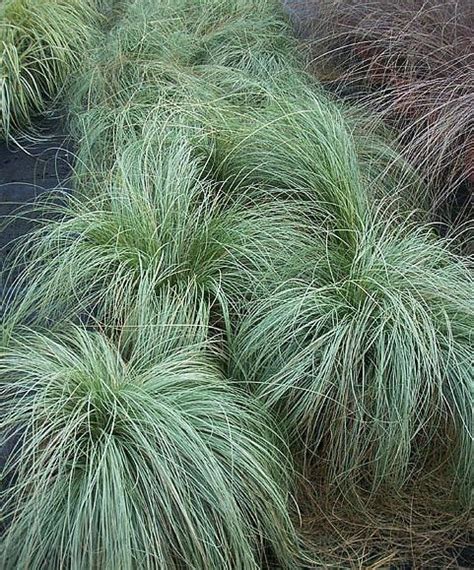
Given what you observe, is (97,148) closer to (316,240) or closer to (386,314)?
(316,240)

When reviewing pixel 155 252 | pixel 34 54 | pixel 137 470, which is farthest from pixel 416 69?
pixel 137 470

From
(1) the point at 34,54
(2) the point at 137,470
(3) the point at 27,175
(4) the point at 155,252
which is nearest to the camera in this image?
(2) the point at 137,470

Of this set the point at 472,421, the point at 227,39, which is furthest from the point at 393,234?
the point at 227,39

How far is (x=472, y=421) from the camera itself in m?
2.38

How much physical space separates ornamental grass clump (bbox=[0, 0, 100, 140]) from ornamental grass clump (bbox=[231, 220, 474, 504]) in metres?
2.33

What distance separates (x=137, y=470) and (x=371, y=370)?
78cm

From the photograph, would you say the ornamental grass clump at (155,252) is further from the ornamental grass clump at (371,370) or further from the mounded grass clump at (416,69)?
the mounded grass clump at (416,69)

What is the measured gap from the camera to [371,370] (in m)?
2.49

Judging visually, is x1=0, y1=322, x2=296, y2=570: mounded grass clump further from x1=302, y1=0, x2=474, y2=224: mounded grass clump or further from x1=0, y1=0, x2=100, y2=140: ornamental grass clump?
x1=0, y1=0, x2=100, y2=140: ornamental grass clump

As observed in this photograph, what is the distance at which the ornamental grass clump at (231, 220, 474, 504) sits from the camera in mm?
2396

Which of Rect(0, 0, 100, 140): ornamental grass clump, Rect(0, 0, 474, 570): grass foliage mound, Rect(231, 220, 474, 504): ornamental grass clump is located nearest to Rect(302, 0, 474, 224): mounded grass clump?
Rect(0, 0, 474, 570): grass foliage mound

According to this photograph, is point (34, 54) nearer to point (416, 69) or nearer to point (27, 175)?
point (27, 175)

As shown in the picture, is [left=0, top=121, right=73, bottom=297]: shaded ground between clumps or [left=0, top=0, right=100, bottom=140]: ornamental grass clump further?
[left=0, top=0, right=100, bottom=140]: ornamental grass clump

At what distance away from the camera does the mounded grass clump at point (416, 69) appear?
3.38 metres
